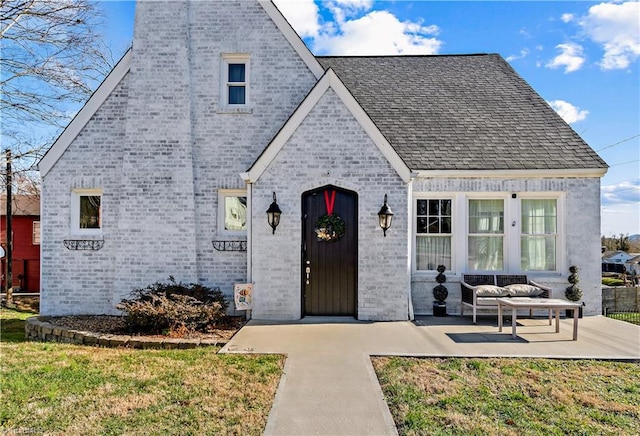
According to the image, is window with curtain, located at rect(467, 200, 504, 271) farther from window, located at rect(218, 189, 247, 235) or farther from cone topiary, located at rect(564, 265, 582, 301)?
window, located at rect(218, 189, 247, 235)

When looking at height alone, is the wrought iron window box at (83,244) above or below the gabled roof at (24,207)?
below

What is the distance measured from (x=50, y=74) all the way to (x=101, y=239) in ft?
30.9

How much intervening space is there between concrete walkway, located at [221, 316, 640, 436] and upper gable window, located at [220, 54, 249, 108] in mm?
5719

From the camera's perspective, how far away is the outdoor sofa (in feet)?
27.7

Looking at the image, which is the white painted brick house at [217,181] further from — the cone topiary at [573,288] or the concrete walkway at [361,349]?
the concrete walkway at [361,349]

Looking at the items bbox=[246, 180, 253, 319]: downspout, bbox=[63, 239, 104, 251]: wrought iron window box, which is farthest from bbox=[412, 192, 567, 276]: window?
bbox=[63, 239, 104, 251]: wrought iron window box

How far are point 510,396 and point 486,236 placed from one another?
5653mm

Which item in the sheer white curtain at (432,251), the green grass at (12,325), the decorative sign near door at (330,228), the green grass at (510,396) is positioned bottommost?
the green grass at (12,325)

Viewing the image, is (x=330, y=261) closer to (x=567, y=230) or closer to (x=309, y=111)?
(x=309, y=111)

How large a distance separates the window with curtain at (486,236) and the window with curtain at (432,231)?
25.0 inches

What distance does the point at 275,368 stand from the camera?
5.58 m

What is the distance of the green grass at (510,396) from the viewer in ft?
13.4

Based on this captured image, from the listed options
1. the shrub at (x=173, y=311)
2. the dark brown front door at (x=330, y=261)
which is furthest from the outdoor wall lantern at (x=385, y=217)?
the shrub at (x=173, y=311)

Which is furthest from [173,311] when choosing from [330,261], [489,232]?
[489,232]
